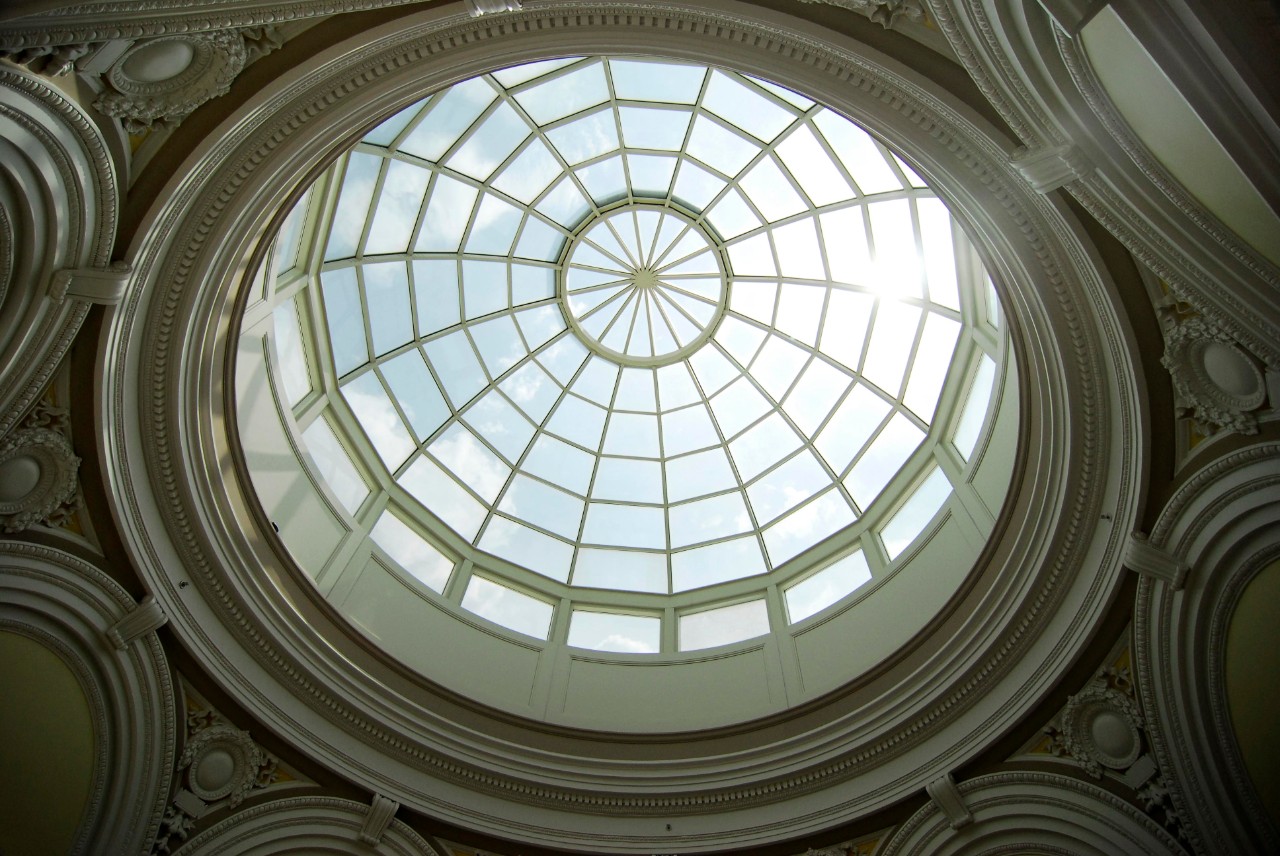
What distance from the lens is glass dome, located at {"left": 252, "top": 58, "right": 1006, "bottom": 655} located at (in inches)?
492

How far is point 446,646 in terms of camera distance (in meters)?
13.3

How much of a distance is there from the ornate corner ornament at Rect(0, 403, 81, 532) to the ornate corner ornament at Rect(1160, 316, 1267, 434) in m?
11.1

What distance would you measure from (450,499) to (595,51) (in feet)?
30.2

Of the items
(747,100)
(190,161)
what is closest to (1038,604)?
(747,100)

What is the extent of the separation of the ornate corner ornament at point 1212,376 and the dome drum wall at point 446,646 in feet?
1.71

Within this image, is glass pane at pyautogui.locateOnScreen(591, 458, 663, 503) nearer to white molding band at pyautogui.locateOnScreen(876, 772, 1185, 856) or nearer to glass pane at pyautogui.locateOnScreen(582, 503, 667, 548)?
glass pane at pyautogui.locateOnScreen(582, 503, 667, 548)

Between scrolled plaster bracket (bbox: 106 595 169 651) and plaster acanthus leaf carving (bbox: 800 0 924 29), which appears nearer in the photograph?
plaster acanthus leaf carving (bbox: 800 0 924 29)

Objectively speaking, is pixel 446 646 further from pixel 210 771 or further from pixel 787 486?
pixel 787 486

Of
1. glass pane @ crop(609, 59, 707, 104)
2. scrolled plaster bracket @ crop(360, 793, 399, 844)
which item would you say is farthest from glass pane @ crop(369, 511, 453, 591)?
glass pane @ crop(609, 59, 707, 104)

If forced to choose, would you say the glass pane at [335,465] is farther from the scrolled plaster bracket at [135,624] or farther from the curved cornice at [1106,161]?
the curved cornice at [1106,161]

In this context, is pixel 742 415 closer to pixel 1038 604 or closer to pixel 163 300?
pixel 1038 604

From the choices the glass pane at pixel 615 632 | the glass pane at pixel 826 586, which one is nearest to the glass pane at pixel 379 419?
the glass pane at pixel 615 632

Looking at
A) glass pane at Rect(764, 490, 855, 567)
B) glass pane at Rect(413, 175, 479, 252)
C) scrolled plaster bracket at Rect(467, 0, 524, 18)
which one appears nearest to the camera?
scrolled plaster bracket at Rect(467, 0, 524, 18)

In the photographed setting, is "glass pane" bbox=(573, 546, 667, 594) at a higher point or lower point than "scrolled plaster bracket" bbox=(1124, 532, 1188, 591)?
higher
